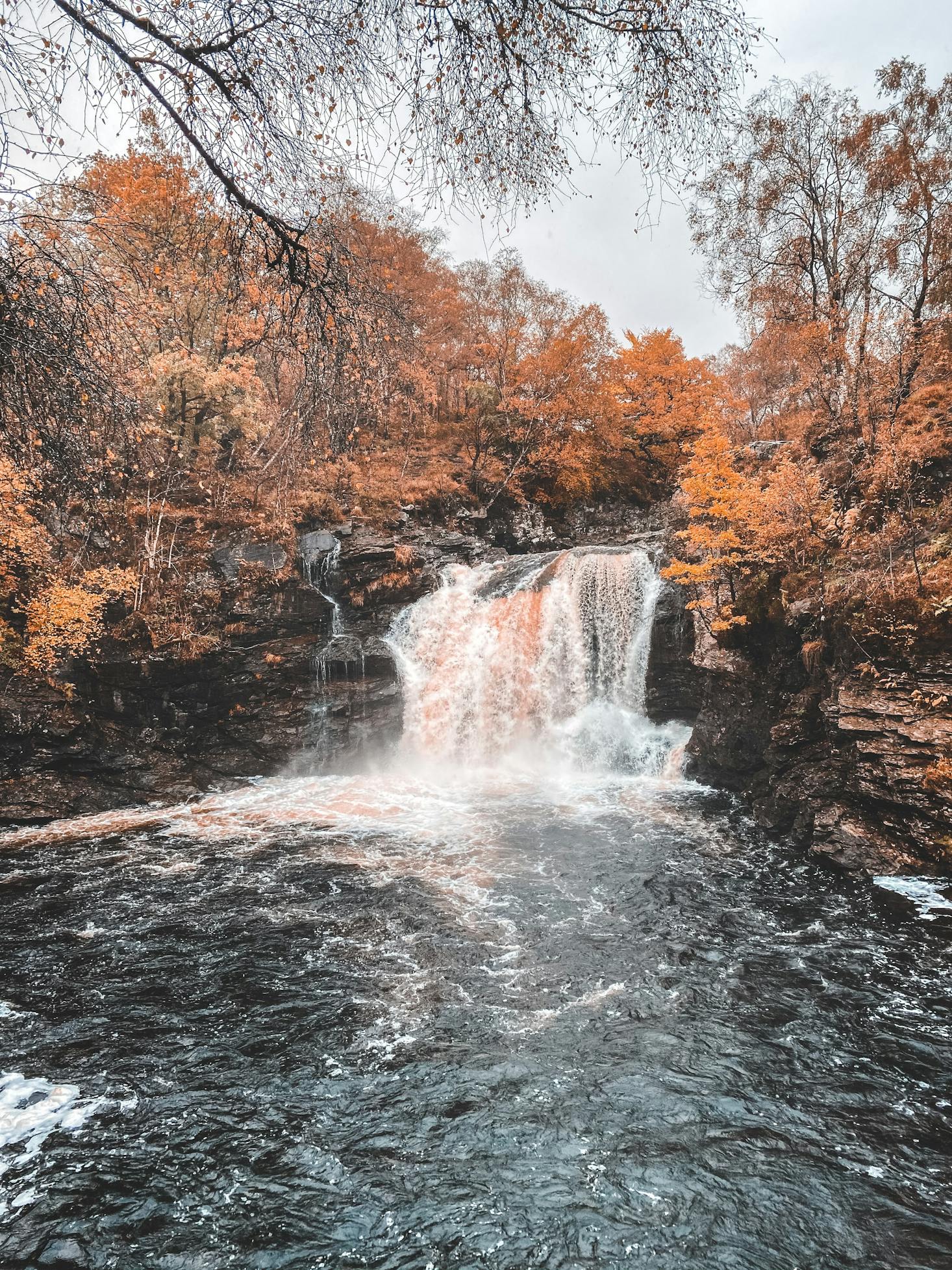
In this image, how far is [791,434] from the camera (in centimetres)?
1733

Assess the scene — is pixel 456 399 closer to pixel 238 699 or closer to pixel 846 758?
pixel 238 699

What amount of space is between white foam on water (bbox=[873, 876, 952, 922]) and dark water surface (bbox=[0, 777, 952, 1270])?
127mm

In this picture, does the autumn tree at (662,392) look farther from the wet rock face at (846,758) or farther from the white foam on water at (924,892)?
the white foam on water at (924,892)

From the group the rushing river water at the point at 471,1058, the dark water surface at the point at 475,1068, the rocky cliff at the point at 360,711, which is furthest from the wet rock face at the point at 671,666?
the dark water surface at the point at 475,1068

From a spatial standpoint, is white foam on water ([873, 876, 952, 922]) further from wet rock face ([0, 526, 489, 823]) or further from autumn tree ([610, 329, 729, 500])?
autumn tree ([610, 329, 729, 500])

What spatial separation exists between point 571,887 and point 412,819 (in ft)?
13.0

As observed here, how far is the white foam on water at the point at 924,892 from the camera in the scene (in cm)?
661

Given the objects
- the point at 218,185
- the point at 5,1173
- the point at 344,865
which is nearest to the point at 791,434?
the point at 344,865

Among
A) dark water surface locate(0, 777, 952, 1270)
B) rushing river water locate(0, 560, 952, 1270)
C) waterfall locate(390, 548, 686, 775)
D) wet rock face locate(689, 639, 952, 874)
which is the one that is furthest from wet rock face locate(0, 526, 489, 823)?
wet rock face locate(689, 639, 952, 874)

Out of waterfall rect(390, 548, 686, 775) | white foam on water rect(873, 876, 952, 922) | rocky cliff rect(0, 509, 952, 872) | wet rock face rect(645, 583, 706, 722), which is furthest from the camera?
waterfall rect(390, 548, 686, 775)

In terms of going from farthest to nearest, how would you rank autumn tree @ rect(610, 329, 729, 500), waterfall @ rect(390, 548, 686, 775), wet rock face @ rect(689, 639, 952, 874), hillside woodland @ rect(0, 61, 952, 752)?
autumn tree @ rect(610, 329, 729, 500) < waterfall @ rect(390, 548, 686, 775) < wet rock face @ rect(689, 639, 952, 874) < hillside woodland @ rect(0, 61, 952, 752)

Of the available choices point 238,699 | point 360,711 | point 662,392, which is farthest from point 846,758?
point 662,392

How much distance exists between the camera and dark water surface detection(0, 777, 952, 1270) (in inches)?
136

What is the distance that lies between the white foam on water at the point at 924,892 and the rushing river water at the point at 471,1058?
0.11ft
